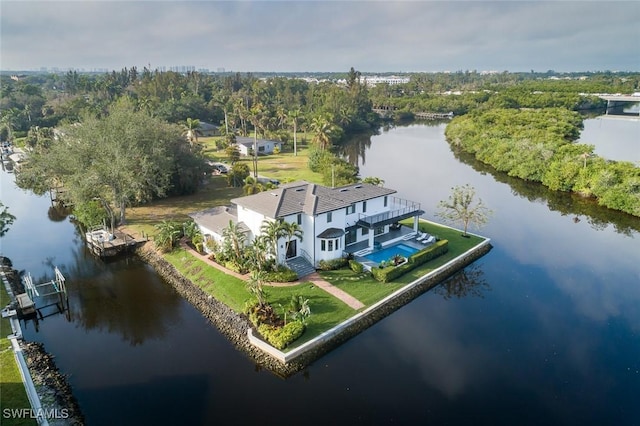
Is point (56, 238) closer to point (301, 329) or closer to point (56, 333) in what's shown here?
point (56, 333)

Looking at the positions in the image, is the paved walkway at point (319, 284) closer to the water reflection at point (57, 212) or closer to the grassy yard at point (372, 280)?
the grassy yard at point (372, 280)

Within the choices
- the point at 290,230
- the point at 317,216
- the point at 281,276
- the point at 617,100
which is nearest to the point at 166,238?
the point at 281,276

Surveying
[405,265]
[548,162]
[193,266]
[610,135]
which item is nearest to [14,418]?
[193,266]

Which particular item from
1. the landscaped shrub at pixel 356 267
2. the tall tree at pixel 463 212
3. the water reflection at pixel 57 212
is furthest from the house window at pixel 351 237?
the water reflection at pixel 57 212

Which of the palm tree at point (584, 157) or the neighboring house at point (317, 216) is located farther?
the palm tree at point (584, 157)

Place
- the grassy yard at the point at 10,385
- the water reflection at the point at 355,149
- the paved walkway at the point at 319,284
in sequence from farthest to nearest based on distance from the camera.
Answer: the water reflection at the point at 355,149, the paved walkway at the point at 319,284, the grassy yard at the point at 10,385

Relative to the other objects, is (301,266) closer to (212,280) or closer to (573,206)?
(212,280)

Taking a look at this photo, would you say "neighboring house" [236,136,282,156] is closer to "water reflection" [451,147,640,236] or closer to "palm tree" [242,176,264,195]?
"palm tree" [242,176,264,195]

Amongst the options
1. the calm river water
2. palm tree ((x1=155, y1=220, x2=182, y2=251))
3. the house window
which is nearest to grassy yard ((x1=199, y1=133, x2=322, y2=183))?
palm tree ((x1=155, y1=220, x2=182, y2=251))
